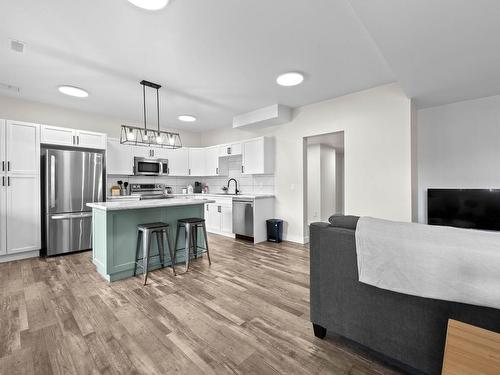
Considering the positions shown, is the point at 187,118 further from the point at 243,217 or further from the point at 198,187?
the point at 243,217

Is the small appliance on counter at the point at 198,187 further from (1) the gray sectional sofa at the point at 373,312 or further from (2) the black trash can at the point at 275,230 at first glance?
(1) the gray sectional sofa at the point at 373,312

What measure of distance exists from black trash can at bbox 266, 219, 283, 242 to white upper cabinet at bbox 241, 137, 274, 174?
1.07m

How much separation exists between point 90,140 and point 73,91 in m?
0.96

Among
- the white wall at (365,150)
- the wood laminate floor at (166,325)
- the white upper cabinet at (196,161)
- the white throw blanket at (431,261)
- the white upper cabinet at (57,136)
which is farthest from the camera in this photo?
the white upper cabinet at (196,161)

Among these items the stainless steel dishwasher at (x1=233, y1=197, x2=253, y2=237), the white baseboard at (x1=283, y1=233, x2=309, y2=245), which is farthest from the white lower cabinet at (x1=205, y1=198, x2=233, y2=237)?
the white baseboard at (x1=283, y1=233, x2=309, y2=245)

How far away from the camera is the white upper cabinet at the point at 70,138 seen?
13.1 ft

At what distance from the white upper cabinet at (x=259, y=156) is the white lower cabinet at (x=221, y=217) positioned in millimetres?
902

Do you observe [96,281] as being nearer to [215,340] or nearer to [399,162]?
[215,340]

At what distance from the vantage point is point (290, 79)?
3352 mm

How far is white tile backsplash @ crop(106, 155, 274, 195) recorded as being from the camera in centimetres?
534

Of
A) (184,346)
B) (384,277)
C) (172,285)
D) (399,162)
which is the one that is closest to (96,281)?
(172,285)

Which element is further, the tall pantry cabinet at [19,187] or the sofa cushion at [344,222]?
the tall pantry cabinet at [19,187]

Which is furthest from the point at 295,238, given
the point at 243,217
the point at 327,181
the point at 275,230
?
the point at 327,181

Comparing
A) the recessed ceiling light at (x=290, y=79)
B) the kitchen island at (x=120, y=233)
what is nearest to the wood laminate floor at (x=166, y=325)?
the kitchen island at (x=120, y=233)
